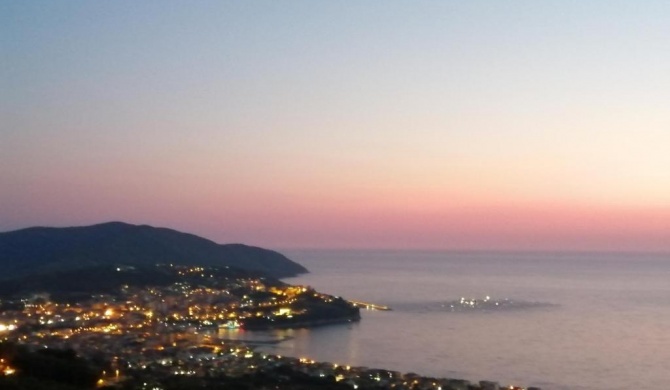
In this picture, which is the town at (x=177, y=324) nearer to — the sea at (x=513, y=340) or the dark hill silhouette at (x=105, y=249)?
the sea at (x=513, y=340)

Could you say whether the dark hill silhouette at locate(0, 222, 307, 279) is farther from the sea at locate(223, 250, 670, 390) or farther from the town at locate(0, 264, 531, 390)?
the sea at locate(223, 250, 670, 390)

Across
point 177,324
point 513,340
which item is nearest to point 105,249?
point 177,324

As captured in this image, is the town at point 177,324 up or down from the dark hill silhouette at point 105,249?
down

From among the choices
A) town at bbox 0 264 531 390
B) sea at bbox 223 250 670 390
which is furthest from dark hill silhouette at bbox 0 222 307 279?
sea at bbox 223 250 670 390

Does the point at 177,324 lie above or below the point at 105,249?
below

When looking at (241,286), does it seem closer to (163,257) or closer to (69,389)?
(163,257)

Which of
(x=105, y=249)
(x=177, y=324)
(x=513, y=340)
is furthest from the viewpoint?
(x=105, y=249)

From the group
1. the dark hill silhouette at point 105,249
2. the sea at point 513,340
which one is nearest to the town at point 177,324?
the sea at point 513,340

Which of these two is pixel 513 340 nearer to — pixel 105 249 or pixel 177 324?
pixel 177 324
